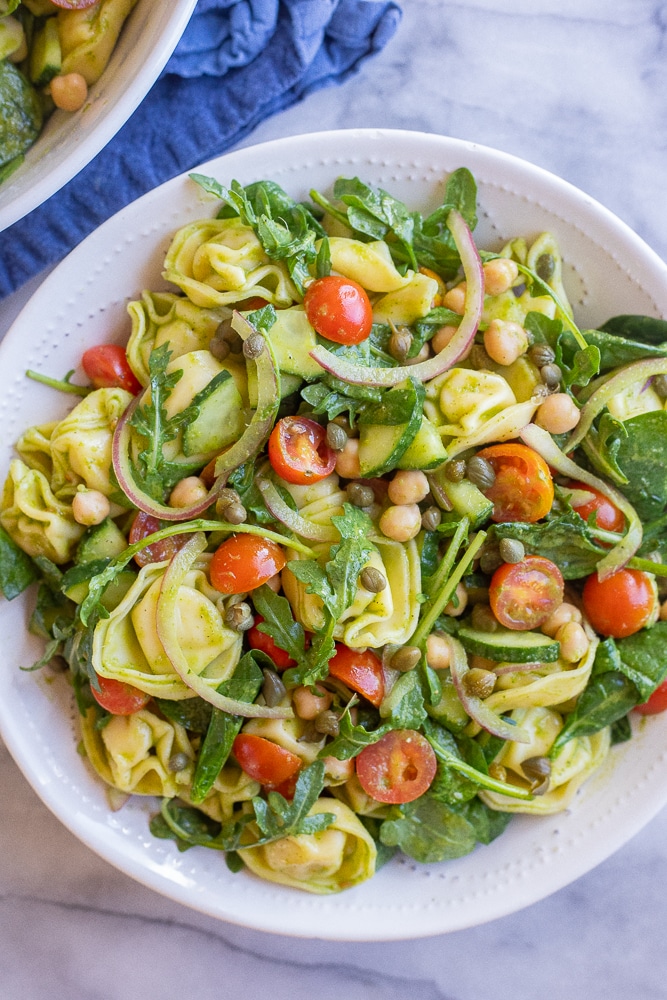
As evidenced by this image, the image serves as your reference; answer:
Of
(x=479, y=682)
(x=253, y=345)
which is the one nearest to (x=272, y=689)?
(x=479, y=682)

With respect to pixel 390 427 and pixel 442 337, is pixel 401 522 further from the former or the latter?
pixel 442 337

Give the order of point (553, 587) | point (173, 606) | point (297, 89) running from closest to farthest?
point (173, 606)
point (553, 587)
point (297, 89)

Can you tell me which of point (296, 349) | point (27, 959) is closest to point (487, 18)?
point (296, 349)

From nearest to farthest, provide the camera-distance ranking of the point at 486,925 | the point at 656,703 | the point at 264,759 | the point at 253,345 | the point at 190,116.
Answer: the point at 253,345 < the point at 264,759 < the point at 656,703 < the point at 190,116 < the point at 486,925

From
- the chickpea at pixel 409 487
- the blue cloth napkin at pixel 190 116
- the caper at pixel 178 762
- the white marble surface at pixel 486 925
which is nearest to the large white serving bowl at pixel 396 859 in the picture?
the caper at pixel 178 762

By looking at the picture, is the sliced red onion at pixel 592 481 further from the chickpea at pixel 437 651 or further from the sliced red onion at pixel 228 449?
the sliced red onion at pixel 228 449

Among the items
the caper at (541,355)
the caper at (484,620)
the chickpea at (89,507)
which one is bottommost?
the caper at (484,620)

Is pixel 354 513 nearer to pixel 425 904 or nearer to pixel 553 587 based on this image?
pixel 553 587
